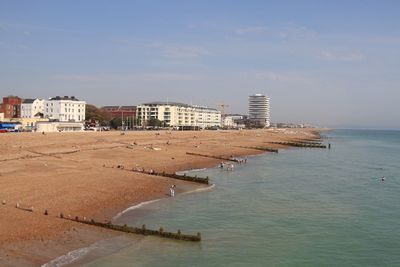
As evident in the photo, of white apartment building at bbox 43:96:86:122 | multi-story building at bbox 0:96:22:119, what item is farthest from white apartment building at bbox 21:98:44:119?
multi-story building at bbox 0:96:22:119

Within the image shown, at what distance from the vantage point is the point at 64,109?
131m

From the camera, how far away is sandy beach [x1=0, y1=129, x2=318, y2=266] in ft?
69.9

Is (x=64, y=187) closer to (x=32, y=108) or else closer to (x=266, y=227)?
(x=266, y=227)

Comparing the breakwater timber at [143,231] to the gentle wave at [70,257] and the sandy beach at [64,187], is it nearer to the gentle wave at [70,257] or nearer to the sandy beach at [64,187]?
the sandy beach at [64,187]

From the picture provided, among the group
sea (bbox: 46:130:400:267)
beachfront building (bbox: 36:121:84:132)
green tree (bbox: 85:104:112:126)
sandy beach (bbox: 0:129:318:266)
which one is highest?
green tree (bbox: 85:104:112:126)

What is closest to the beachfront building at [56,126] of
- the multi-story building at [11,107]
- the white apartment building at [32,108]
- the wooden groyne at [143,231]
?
the white apartment building at [32,108]

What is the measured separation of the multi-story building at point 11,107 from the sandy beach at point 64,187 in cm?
7894

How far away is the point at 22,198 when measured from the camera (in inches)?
1142

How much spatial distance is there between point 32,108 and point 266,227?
393ft

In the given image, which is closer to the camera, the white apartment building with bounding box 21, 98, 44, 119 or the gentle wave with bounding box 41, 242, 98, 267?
the gentle wave with bounding box 41, 242, 98, 267

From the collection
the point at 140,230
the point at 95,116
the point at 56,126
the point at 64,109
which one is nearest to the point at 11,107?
the point at 64,109

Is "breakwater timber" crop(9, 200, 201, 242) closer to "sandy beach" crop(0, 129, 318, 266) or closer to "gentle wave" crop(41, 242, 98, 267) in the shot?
"sandy beach" crop(0, 129, 318, 266)

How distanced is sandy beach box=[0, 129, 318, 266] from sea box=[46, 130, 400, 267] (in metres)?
1.40

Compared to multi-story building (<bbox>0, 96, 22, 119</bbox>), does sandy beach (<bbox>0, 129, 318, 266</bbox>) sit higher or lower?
lower
